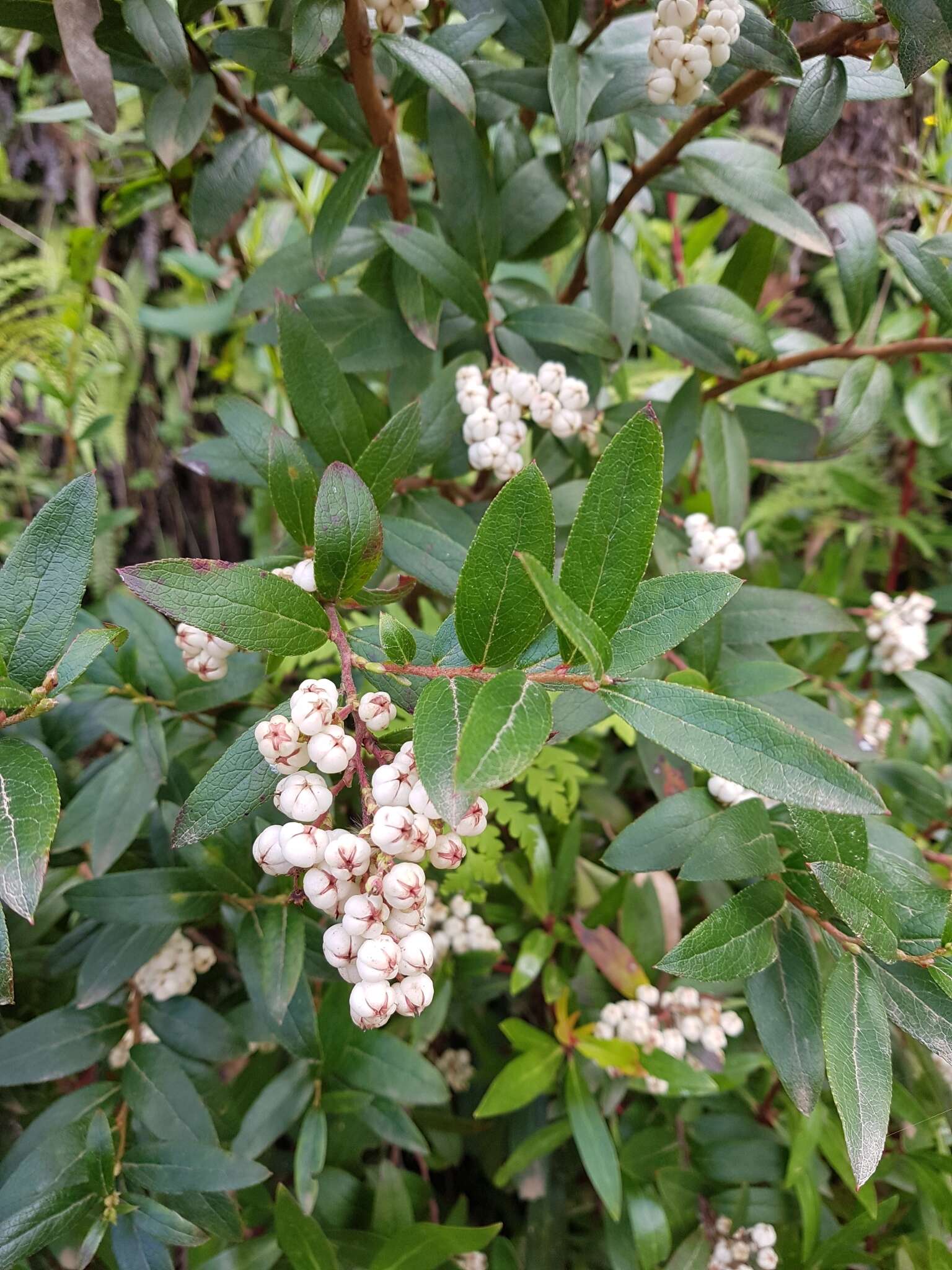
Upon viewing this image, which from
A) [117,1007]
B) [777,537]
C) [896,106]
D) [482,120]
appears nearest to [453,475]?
[482,120]

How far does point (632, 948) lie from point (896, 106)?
1754 mm

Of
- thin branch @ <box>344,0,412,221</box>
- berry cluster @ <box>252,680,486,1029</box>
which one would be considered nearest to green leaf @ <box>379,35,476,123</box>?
thin branch @ <box>344,0,412,221</box>

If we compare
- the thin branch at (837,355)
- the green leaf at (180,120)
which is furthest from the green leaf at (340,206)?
the thin branch at (837,355)

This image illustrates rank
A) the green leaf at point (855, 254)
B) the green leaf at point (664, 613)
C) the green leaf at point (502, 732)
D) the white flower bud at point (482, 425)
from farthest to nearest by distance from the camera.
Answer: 1. the green leaf at point (855, 254)
2. the white flower bud at point (482, 425)
3. the green leaf at point (664, 613)
4. the green leaf at point (502, 732)

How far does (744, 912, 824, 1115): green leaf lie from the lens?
64 centimetres

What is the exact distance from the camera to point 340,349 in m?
0.95

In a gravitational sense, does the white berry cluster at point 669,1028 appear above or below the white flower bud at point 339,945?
below

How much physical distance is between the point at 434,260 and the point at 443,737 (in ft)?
2.00

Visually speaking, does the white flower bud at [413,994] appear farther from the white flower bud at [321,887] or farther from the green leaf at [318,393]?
the green leaf at [318,393]

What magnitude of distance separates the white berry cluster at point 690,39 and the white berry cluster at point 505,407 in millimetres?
279

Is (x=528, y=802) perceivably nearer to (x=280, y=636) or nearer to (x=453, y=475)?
(x=453, y=475)

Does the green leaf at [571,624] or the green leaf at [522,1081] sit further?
the green leaf at [522,1081]

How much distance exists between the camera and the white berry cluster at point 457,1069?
1.15 meters

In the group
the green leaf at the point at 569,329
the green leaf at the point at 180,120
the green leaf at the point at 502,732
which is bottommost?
the green leaf at the point at 502,732
